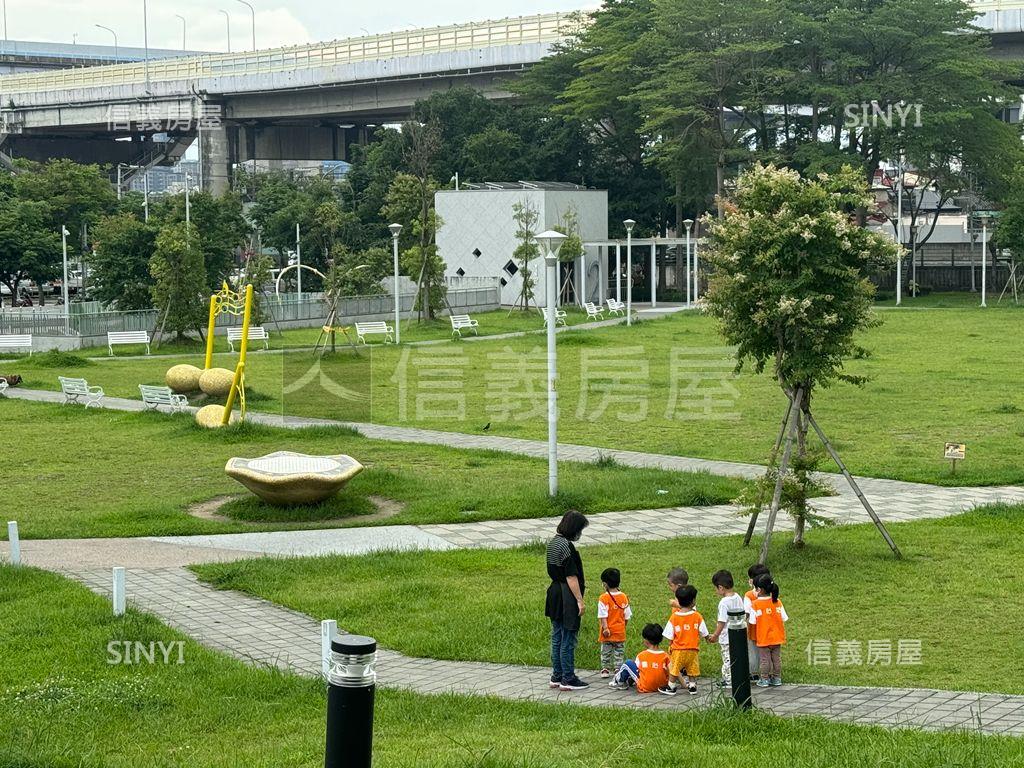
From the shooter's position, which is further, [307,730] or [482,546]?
[482,546]

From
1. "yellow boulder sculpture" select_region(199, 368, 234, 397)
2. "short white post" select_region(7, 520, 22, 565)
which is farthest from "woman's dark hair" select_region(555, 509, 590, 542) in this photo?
"yellow boulder sculpture" select_region(199, 368, 234, 397)

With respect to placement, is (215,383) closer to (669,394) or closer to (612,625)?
(669,394)

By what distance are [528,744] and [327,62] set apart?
7129 centimetres

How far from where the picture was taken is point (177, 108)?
267 ft

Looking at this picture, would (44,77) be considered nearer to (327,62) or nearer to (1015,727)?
(327,62)

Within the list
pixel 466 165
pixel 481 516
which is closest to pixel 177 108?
pixel 466 165

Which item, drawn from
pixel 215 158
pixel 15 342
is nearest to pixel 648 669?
pixel 15 342

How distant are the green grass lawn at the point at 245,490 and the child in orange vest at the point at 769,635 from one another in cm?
673

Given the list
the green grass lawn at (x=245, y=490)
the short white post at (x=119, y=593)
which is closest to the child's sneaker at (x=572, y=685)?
the short white post at (x=119, y=593)

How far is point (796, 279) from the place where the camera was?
44.5 ft

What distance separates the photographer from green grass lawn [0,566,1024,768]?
7312mm

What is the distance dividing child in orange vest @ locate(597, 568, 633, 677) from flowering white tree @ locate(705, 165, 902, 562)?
3714 mm

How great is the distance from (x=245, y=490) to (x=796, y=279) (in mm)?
8239

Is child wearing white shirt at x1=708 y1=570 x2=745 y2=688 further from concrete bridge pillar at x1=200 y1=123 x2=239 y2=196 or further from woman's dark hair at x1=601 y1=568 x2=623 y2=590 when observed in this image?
concrete bridge pillar at x1=200 y1=123 x2=239 y2=196
